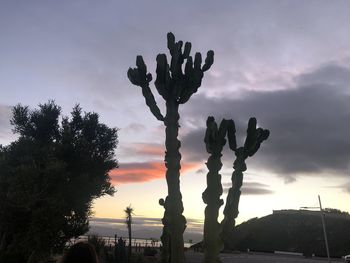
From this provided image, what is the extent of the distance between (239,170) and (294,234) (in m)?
61.6

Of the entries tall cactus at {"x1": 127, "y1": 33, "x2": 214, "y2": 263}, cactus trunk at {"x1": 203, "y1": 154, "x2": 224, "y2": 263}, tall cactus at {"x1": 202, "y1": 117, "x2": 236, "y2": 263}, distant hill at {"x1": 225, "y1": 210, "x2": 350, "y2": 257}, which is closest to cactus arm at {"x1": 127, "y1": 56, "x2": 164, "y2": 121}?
tall cactus at {"x1": 127, "y1": 33, "x2": 214, "y2": 263}

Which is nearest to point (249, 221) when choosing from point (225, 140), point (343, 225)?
point (343, 225)

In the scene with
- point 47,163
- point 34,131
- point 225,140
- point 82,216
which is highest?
point 34,131

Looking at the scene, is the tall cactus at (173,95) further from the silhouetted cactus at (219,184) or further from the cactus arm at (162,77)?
the silhouetted cactus at (219,184)

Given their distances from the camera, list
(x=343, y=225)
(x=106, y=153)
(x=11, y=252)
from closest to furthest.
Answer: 1. (x=11, y=252)
2. (x=106, y=153)
3. (x=343, y=225)

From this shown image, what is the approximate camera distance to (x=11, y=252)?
69.8ft

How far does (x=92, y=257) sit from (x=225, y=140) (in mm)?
11207

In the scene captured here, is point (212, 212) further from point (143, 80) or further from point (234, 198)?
point (143, 80)

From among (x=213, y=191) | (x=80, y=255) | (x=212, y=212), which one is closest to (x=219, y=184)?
(x=213, y=191)

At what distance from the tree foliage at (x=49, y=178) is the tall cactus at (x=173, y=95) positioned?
32.7 ft

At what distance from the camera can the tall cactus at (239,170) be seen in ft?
44.9

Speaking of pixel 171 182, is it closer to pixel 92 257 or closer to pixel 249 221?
pixel 92 257

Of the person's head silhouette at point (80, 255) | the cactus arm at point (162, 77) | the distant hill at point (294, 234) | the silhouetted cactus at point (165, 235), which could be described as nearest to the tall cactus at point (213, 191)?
the silhouetted cactus at point (165, 235)

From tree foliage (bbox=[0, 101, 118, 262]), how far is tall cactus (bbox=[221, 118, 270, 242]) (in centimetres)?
1182
